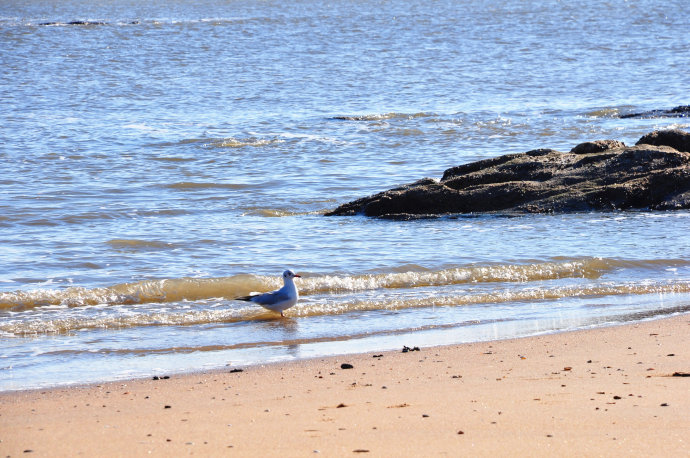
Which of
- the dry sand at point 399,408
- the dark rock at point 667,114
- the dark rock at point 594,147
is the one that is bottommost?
the dry sand at point 399,408

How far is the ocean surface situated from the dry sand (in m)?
0.66

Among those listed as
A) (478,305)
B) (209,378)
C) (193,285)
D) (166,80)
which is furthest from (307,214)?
(166,80)

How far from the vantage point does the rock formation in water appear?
38.9 ft

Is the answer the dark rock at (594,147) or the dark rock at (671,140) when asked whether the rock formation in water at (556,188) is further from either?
the dark rock at (671,140)

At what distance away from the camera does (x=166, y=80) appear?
2927 centimetres

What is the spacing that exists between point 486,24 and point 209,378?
44148 mm

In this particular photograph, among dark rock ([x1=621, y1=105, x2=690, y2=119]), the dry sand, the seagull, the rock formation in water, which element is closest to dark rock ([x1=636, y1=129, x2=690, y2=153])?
the rock formation in water

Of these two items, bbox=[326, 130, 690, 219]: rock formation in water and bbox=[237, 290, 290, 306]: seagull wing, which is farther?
bbox=[326, 130, 690, 219]: rock formation in water

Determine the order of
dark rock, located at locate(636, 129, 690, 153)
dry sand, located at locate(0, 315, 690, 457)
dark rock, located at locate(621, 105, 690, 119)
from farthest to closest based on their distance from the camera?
dark rock, located at locate(621, 105, 690, 119)
dark rock, located at locate(636, 129, 690, 153)
dry sand, located at locate(0, 315, 690, 457)

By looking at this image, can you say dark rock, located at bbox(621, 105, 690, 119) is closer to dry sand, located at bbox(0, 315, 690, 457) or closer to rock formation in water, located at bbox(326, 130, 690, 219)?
rock formation in water, located at bbox(326, 130, 690, 219)

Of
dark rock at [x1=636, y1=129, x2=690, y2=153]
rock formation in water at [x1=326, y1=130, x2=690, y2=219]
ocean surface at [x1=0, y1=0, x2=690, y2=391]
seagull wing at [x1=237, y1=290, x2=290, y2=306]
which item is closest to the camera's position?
ocean surface at [x1=0, y1=0, x2=690, y2=391]

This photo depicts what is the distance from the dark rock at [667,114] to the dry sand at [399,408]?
15.8 metres

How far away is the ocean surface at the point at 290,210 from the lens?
7602 millimetres

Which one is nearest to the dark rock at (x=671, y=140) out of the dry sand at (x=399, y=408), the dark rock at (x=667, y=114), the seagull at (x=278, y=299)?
the seagull at (x=278, y=299)
